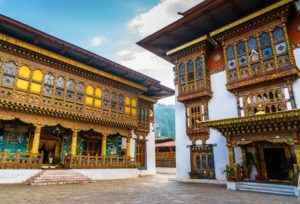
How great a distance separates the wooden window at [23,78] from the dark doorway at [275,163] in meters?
13.5

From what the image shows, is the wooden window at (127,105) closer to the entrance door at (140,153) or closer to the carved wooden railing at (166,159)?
the entrance door at (140,153)

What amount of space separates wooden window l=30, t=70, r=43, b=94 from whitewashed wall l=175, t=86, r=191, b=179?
8997 mm

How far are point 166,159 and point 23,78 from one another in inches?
862

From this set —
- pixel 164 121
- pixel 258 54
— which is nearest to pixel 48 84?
pixel 258 54

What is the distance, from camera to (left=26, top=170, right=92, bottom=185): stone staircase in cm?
1023

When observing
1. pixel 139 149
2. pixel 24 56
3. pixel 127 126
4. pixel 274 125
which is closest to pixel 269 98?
pixel 274 125

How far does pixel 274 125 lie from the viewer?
9047 mm

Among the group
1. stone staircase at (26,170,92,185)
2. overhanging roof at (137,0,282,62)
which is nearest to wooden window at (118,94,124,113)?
overhanging roof at (137,0,282,62)

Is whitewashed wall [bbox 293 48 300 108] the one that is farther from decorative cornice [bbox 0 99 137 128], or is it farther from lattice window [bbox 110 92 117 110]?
lattice window [bbox 110 92 117 110]

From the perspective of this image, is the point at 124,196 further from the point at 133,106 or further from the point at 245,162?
the point at 133,106

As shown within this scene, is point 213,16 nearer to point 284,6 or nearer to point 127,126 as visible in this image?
point 284,6

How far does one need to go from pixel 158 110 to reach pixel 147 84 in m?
76.4

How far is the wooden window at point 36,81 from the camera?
12.1 m

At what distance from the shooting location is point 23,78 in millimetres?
11820
